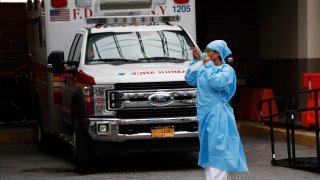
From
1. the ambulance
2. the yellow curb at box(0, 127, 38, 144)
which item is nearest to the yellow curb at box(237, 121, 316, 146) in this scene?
the ambulance

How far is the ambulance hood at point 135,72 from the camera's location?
13.0 metres

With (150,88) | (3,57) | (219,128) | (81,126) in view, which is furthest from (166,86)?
(3,57)

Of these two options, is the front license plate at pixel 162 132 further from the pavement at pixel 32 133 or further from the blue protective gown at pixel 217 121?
the pavement at pixel 32 133

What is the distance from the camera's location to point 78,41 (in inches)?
586

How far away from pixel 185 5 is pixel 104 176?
3.81 meters

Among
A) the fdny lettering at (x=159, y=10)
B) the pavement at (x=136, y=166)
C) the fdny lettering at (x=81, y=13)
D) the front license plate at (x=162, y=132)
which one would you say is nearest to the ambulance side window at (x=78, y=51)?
the fdny lettering at (x=81, y=13)

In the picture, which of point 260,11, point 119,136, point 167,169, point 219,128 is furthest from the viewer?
point 260,11

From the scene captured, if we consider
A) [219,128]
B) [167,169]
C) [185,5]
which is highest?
[185,5]

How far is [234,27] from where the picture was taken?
74.2 feet

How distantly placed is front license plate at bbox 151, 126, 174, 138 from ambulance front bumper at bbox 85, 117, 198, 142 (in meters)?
0.03

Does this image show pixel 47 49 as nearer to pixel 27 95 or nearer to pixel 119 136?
pixel 119 136

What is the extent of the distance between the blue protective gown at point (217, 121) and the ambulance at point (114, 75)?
343 centimetres

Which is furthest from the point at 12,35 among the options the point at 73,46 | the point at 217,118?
the point at 217,118

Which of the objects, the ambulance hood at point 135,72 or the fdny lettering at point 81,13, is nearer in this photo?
the ambulance hood at point 135,72
